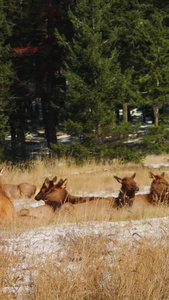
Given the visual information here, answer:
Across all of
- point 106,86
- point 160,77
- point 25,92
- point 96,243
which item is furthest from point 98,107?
point 96,243

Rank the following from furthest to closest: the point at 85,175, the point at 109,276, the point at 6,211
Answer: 1. the point at 85,175
2. the point at 6,211
3. the point at 109,276

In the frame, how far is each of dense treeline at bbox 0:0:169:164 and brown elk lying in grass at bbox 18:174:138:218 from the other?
38.6 ft

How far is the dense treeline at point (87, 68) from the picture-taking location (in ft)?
68.3

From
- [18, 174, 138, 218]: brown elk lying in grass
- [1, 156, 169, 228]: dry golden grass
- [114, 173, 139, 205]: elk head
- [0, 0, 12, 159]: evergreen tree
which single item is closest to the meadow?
[18, 174, 138, 218]: brown elk lying in grass

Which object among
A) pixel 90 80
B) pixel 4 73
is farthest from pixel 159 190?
pixel 4 73

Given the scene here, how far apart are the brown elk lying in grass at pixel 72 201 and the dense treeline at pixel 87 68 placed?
38.6 ft

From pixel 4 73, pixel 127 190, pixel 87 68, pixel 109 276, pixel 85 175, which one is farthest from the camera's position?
pixel 4 73

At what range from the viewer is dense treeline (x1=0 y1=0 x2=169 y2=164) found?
20828 millimetres

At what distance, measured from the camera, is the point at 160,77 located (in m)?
24.2

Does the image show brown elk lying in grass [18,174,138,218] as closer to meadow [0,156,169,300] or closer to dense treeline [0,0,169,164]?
meadow [0,156,169,300]

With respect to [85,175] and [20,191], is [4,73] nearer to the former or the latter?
[85,175]

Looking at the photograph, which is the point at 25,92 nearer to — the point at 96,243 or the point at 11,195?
the point at 11,195

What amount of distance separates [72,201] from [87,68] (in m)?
12.9

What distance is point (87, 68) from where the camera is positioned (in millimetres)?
21031
